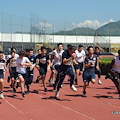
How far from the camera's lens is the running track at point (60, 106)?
736cm

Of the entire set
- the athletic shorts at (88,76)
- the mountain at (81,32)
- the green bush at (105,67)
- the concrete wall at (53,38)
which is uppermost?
the mountain at (81,32)

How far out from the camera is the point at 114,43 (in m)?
54.1

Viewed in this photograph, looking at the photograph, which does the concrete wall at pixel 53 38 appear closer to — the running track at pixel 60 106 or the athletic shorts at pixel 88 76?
the running track at pixel 60 106

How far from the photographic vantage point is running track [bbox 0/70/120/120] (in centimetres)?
736

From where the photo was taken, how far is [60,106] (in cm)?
867

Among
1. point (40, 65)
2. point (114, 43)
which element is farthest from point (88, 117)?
point (114, 43)

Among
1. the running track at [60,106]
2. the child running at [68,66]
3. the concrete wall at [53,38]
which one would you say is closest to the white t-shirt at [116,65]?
the running track at [60,106]

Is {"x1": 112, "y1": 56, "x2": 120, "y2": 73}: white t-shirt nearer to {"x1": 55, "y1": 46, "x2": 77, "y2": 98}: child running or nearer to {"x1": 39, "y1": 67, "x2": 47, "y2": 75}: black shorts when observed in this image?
{"x1": 55, "y1": 46, "x2": 77, "y2": 98}: child running

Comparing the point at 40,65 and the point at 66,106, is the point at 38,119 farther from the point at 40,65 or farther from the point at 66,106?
the point at 40,65

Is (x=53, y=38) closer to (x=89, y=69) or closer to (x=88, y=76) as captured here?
(x=89, y=69)

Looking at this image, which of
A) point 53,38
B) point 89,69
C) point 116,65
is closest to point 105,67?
point 116,65

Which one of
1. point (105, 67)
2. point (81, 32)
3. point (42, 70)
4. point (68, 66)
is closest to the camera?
point (68, 66)

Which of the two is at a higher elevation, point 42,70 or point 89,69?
point 89,69

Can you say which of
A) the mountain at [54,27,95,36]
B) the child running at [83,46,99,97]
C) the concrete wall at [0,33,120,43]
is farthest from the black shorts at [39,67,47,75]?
A: the mountain at [54,27,95,36]
